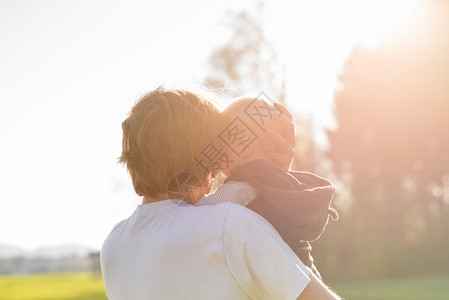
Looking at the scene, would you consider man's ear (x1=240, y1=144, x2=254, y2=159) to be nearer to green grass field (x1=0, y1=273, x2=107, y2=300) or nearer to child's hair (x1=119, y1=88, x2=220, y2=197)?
child's hair (x1=119, y1=88, x2=220, y2=197)

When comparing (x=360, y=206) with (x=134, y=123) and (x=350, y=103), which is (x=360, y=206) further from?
(x=134, y=123)

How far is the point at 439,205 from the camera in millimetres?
33562

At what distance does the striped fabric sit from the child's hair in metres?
0.10

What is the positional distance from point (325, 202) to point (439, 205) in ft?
112

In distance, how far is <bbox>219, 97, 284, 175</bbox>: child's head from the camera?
1878 mm

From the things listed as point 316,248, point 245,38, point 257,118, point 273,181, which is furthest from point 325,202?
point 316,248

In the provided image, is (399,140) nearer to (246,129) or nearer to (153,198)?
(246,129)

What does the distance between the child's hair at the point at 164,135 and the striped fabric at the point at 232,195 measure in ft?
0.33

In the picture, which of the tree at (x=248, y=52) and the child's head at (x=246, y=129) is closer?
the child's head at (x=246, y=129)

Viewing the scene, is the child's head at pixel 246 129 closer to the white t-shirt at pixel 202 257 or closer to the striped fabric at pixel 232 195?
the striped fabric at pixel 232 195

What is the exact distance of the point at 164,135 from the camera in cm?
171

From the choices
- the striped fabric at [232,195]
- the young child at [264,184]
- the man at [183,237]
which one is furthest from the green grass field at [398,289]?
the man at [183,237]

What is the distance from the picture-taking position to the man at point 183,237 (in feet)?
4.99

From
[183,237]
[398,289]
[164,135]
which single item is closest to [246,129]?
[164,135]
